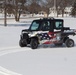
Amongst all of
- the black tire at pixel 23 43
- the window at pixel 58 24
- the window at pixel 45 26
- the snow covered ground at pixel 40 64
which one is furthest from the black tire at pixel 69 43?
the snow covered ground at pixel 40 64

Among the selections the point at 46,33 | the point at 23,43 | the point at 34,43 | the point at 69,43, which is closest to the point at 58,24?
the point at 46,33

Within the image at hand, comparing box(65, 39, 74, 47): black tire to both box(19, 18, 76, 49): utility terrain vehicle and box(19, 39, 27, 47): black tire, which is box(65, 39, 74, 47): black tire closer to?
box(19, 18, 76, 49): utility terrain vehicle

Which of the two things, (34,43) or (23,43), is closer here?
(34,43)

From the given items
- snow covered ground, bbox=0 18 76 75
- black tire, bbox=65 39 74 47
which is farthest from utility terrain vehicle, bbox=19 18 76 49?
snow covered ground, bbox=0 18 76 75

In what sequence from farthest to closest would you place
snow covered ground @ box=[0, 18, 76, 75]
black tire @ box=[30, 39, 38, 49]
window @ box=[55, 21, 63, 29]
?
1. window @ box=[55, 21, 63, 29]
2. black tire @ box=[30, 39, 38, 49]
3. snow covered ground @ box=[0, 18, 76, 75]

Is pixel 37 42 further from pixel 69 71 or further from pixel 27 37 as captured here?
pixel 69 71

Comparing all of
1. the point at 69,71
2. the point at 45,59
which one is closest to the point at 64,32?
the point at 45,59

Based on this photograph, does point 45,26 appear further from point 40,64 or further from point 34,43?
point 40,64

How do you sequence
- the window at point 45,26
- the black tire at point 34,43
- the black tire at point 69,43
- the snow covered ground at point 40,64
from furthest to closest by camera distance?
1. the black tire at point 69,43
2. the window at point 45,26
3. the black tire at point 34,43
4. the snow covered ground at point 40,64

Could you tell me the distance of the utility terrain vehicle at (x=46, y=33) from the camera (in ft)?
52.7

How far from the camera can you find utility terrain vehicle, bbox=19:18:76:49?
16.1 metres

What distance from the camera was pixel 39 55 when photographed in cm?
1357

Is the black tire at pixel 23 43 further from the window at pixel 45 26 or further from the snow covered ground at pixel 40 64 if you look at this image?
the snow covered ground at pixel 40 64

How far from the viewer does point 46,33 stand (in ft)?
53.1
